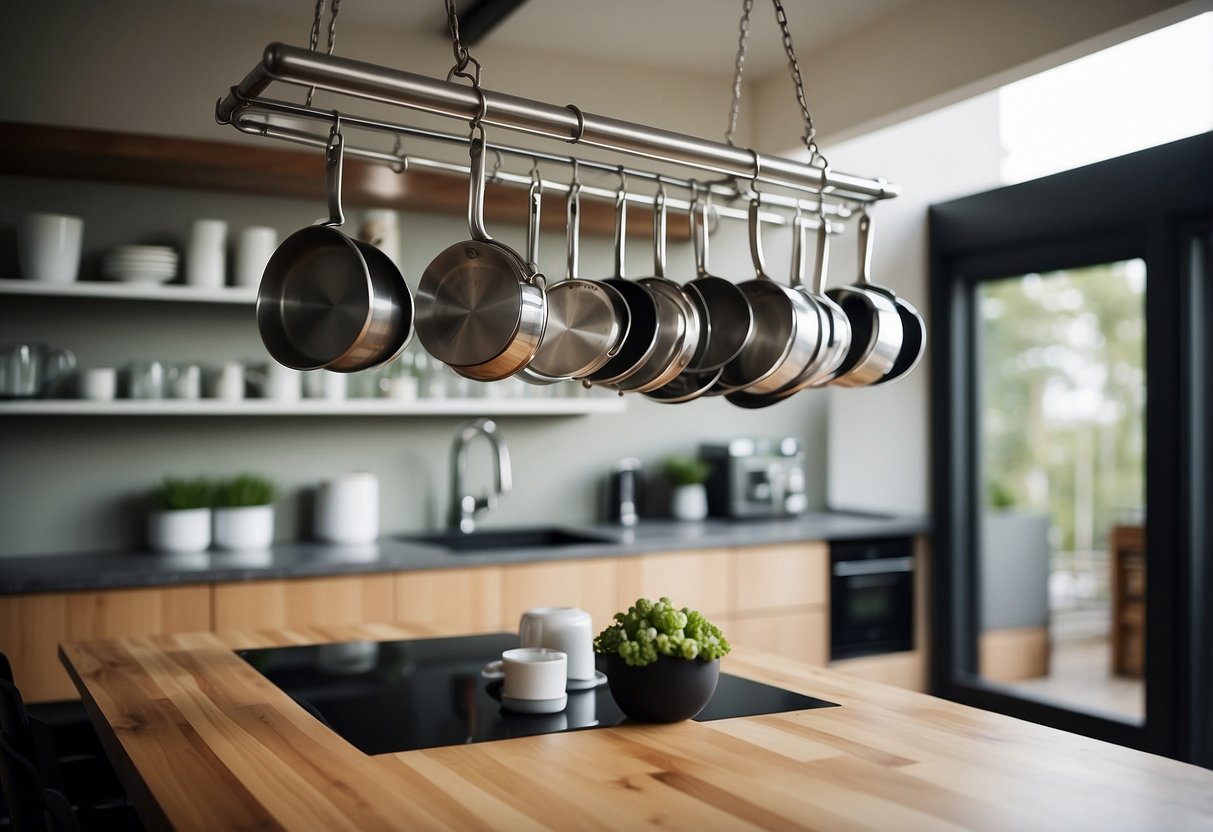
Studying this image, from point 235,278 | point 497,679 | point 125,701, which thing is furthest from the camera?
point 235,278

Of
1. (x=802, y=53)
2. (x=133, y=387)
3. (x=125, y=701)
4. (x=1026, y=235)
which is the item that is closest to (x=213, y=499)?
(x=133, y=387)

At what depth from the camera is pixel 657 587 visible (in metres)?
4.23

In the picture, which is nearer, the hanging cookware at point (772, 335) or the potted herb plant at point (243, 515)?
the hanging cookware at point (772, 335)

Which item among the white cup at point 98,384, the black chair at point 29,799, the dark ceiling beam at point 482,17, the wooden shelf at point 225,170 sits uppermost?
the dark ceiling beam at point 482,17

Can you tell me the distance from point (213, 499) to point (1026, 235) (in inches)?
134

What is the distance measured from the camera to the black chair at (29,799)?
65.7 inches

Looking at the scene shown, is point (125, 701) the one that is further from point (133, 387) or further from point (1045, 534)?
point (1045, 534)

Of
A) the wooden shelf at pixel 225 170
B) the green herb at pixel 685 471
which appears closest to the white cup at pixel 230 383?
the wooden shelf at pixel 225 170

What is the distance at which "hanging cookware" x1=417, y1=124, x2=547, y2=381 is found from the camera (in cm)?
177

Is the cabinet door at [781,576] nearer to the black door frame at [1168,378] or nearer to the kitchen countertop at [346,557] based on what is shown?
the kitchen countertop at [346,557]

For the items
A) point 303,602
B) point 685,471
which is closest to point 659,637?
point 303,602

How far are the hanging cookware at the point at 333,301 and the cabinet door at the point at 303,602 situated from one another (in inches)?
74.1

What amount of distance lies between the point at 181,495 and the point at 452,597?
993 millimetres

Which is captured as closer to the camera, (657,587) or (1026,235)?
(657,587)
